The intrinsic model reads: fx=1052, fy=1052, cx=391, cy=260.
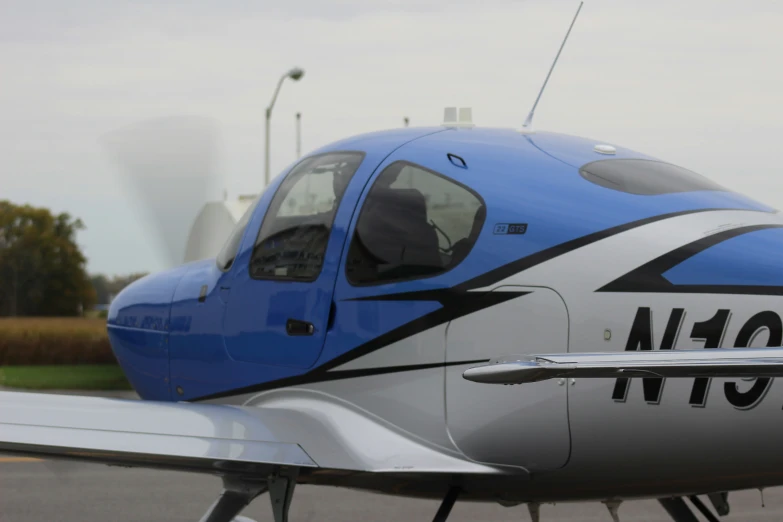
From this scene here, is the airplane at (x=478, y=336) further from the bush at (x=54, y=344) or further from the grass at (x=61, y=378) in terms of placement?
the bush at (x=54, y=344)

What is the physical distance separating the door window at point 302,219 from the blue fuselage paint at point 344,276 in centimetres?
6

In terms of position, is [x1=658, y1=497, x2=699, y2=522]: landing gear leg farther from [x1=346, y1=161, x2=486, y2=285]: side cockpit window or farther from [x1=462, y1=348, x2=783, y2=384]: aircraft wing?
[x1=462, y1=348, x2=783, y2=384]: aircraft wing

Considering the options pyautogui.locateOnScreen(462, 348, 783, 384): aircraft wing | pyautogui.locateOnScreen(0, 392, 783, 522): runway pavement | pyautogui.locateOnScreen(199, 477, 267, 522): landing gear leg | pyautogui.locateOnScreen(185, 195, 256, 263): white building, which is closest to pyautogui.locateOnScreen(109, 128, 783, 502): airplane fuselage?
pyautogui.locateOnScreen(199, 477, 267, 522): landing gear leg

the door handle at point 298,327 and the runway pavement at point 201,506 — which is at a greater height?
the door handle at point 298,327

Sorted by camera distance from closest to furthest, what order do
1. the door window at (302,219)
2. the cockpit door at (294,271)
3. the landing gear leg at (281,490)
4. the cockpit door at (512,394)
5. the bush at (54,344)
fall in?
the cockpit door at (512,394), the landing gear leg at (281,490), the cockpit door at (294,271), the door window at (302,219), the bush at (54,344)

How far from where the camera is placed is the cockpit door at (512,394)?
13.8 ft

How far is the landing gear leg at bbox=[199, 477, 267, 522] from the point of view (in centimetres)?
522

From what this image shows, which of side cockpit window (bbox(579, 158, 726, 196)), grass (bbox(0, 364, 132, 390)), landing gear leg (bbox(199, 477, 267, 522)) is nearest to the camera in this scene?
side cockpit window (bbox(579, 158, 726, 196))

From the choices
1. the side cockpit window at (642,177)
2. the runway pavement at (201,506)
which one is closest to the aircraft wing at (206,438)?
the side cockpit window at (642,177)

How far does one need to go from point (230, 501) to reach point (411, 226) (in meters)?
1.72

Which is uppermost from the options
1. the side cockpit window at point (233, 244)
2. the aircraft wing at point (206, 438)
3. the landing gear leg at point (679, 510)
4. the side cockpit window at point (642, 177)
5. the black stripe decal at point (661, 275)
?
the side cockpit window at point (642, 177)

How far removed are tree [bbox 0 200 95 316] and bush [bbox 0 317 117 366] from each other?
39.9ft

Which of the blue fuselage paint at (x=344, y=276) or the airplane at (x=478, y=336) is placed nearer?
the airplane at (x=478, y=336)

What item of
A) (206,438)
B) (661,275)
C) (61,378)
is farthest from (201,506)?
(61,378)
